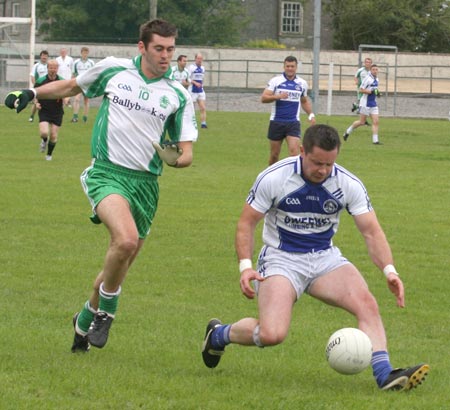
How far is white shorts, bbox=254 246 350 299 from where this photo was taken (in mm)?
6773

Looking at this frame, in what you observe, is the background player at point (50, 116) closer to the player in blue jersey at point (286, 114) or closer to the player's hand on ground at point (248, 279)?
the player in blue jersey at point (286, 114)

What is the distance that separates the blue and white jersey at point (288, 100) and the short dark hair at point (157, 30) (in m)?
12.3

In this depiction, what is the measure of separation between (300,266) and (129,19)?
58.6 metres

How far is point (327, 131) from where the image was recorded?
6.51m

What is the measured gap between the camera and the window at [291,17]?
73.0m

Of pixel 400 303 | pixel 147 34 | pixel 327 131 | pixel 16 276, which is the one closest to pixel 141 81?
pixel 147 34

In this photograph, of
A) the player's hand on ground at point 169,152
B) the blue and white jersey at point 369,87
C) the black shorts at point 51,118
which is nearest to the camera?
the player's hand on ground at point 169,152

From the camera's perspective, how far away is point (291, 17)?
240 ft

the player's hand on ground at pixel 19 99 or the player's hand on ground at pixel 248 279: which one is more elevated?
the player's hand on ground at pixel 19 99

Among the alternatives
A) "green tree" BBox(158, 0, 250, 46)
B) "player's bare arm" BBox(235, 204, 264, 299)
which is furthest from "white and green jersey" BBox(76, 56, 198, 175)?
"green tree" BBox(158, 0, 250, 46)

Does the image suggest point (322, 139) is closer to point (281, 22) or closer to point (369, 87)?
point (369, 87)

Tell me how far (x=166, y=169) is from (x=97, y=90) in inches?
512

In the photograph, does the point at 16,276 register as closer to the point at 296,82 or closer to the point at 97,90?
the point at 97,90

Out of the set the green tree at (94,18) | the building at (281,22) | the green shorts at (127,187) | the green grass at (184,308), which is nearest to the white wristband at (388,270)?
the green grass at (184,308)
